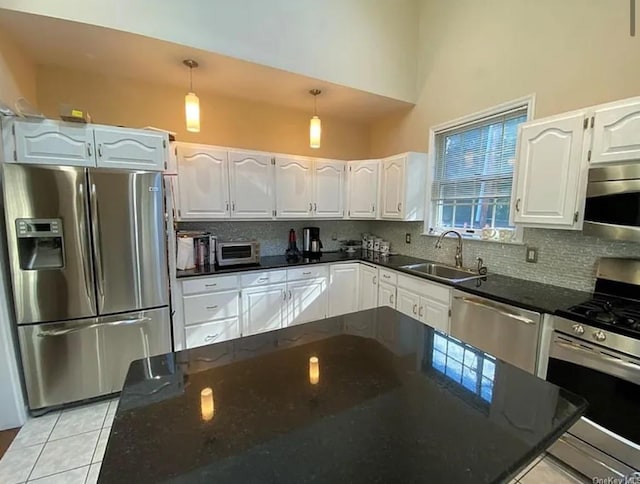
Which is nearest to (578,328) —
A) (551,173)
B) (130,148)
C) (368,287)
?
(551,173)

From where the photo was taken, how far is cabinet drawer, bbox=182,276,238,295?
9.12 ft

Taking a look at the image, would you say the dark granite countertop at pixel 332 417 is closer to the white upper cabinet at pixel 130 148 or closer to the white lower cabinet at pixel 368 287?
the white upper cabinet at pixel 130 148

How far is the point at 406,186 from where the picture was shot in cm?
335

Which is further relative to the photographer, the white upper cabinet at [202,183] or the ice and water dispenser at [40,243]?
the white upper cabinet at [202,183]

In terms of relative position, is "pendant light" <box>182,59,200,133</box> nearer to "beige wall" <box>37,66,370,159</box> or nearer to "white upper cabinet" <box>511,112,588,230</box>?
"beige wall" <box>37,66,370,159</box>

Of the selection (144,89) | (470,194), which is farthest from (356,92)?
(144,89)

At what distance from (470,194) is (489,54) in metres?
1.28

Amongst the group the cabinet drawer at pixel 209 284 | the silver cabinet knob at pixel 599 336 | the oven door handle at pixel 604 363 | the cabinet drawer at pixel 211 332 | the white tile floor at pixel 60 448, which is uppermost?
the silver cabinet knob at pixel 599 336

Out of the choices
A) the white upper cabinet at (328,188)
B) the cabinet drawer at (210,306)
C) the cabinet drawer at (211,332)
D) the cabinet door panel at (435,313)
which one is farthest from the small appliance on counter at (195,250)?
the cabinet door panel at (435,313)

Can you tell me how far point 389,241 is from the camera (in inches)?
158

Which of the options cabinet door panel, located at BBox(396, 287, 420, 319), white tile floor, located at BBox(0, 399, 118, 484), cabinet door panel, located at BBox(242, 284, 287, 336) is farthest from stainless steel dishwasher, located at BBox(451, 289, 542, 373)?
white tile floor, located at BBox(0, 399, 118, 484)

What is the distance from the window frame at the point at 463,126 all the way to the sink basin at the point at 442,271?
34 cm

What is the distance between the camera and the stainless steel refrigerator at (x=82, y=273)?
2.05 meters

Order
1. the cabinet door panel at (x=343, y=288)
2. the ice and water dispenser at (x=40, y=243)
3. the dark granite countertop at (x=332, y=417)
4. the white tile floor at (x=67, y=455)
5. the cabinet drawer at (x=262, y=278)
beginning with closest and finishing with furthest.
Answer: the dark granite countertop at (x=332, y=417) < the white tile floor at (x=67, y=455) < the ice and water dispenser at (x=40, y=243) < the cabinet drawer at (x=262, y=278) < the cabinet door panel at (x=343, y=288)
